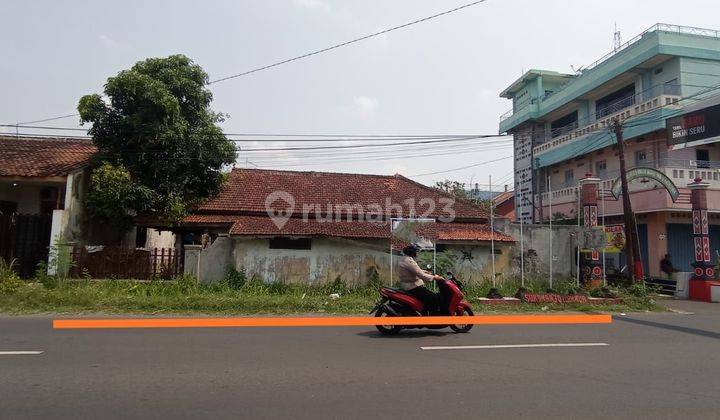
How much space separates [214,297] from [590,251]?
1220cm

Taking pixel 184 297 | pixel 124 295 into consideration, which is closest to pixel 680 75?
pixel 184 297

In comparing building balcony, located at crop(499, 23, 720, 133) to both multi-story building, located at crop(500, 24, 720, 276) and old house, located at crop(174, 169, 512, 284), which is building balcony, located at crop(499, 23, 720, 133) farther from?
old house, located at crop(174, 169, 512, 284)

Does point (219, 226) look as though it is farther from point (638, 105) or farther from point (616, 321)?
point (638, 105)

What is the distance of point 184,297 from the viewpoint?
1168cm

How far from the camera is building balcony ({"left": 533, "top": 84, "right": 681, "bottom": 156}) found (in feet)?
68.2

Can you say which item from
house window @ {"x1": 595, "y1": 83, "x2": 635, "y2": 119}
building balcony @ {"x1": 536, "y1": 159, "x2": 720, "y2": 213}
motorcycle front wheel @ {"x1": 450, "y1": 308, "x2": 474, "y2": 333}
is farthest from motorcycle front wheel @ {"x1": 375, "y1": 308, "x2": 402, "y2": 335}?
house window @ {"x1": 595, "y1": 83, "x2": 635, "y2": 119}

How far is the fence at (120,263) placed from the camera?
1405cm

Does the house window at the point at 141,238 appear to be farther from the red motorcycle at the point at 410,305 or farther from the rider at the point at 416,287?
the rider at the point at 416,287

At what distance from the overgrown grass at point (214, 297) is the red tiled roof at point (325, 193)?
3.47m

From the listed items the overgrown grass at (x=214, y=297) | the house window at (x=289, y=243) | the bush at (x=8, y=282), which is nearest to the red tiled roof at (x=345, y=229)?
the house window at (x=289, y=243)

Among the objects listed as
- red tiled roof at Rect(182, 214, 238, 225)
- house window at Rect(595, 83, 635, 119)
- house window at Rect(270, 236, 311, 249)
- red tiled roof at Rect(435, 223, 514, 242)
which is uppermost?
house window at Rect(595, 83, 635, 119)

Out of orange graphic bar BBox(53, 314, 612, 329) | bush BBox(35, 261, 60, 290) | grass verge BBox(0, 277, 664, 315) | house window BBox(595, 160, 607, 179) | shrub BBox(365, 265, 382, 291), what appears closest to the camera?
orange graphic bar BBox(53, 314, 612, 329)

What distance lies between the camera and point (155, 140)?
1474cm

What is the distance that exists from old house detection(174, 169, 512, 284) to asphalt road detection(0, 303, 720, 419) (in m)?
6.15
